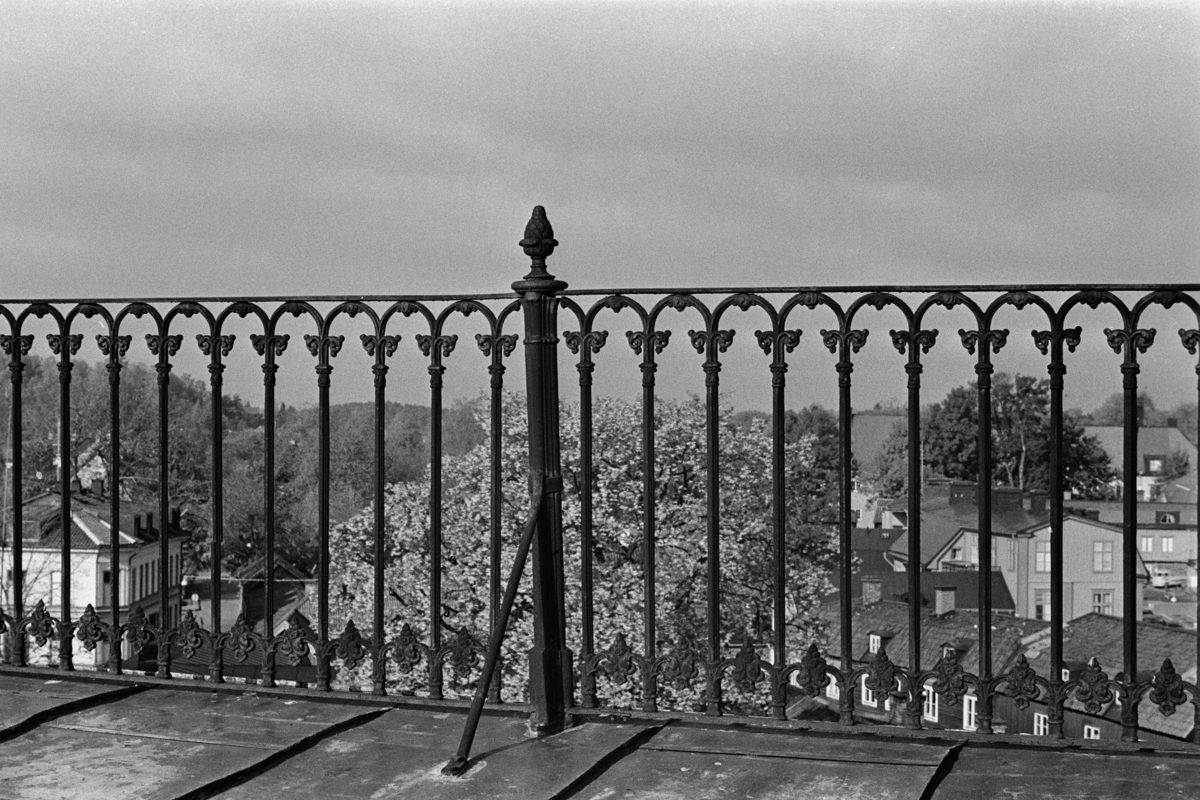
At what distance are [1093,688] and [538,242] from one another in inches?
109

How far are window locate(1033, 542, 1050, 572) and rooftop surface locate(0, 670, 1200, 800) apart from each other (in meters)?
21.4

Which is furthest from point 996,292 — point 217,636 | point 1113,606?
point 1113,606

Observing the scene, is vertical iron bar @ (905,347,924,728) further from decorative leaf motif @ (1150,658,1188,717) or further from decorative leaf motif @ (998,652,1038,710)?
decorative leaf motif @ (1150,658,1188,717)

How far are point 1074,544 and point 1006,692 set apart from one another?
80.2 feet

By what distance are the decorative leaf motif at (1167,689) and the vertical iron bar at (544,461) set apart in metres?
2.27

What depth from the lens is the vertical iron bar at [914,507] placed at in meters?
5.07

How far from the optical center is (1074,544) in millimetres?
27875

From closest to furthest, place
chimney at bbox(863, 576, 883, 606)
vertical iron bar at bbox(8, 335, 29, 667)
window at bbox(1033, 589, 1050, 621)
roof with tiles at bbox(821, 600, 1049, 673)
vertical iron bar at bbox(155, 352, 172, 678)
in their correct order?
vertical iron bar at bbox(155, 352, 172, 678), vertical iron bar at bbox(8, 335, 29, 667), roof with tiles at bbox(821, 600, 1049, 673), chimney at bbox(863, 576, 883, 606), window at bbox(1033, 589, 1050, 621)

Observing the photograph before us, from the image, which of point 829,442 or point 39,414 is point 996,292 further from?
point 39,414

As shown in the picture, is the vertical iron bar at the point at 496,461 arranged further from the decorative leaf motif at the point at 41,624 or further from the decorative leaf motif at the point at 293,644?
the decorative leaf motif at the point at 41,624

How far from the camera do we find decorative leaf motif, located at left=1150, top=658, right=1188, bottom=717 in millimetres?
4867

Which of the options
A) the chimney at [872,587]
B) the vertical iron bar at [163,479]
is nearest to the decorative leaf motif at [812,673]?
the vertical iron bar at [163,479]

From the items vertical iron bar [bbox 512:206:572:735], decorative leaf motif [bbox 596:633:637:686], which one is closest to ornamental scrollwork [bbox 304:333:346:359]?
vertical iron bar [bbox 512:206:572:735]

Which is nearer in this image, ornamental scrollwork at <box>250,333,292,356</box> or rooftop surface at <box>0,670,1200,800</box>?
rooftop surface at <box>0,670,1200,800</box>
